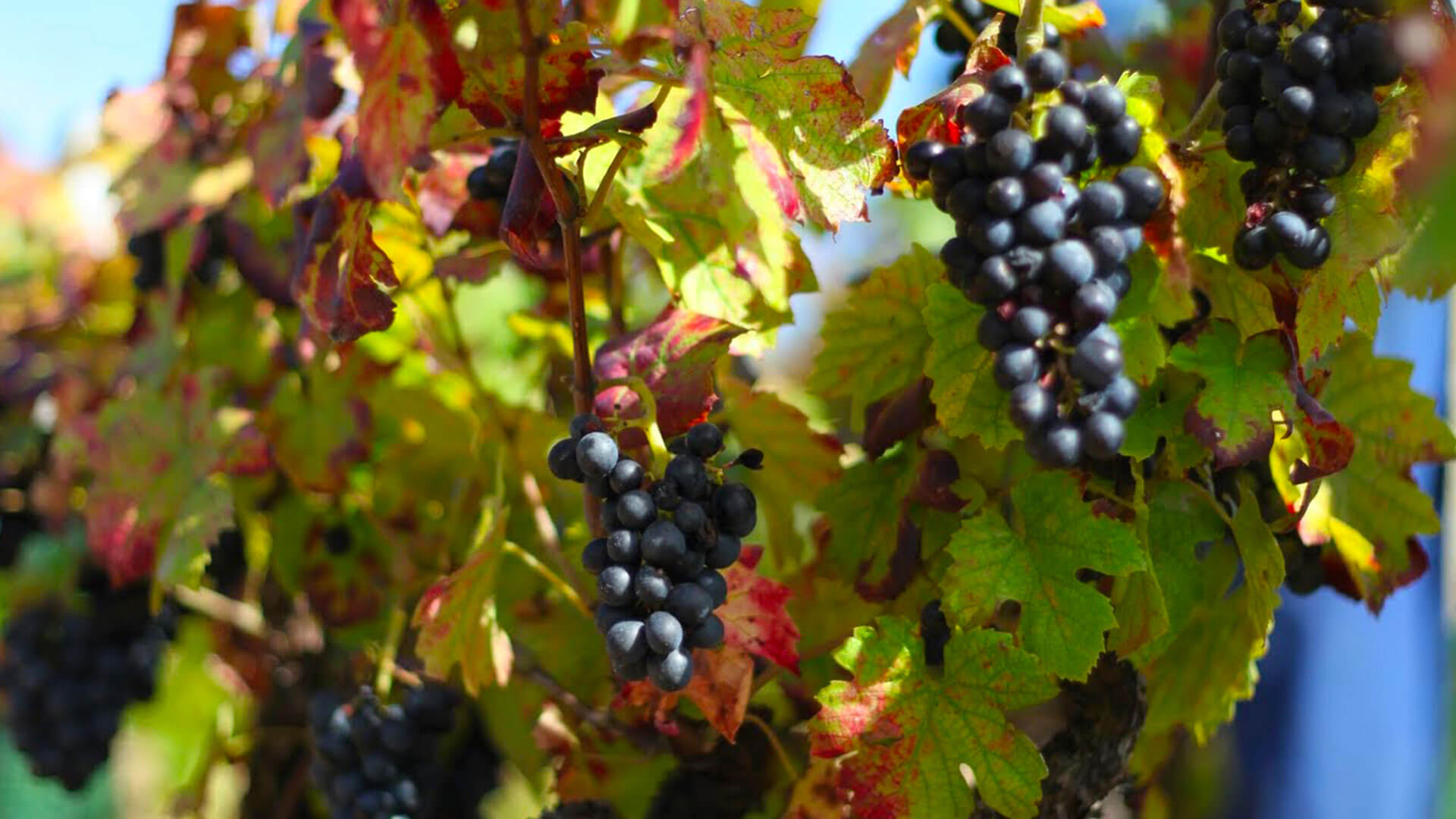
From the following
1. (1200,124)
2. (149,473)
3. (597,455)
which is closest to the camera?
(597,455)

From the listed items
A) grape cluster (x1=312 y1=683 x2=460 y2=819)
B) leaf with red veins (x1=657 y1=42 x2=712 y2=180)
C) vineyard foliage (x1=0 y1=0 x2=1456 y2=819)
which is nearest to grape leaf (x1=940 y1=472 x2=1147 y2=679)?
vineyard foliage (x1=0 y1=0 x2=1456 y2=819)

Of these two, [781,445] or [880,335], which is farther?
[781,445]

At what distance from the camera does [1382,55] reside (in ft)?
2.31

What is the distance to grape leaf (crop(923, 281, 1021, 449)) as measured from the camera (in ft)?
2.52

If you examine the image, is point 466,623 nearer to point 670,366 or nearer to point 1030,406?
point 670,366

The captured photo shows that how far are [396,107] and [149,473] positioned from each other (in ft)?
2.48

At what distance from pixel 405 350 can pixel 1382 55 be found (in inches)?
41.2

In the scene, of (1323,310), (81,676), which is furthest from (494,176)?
(81,676)

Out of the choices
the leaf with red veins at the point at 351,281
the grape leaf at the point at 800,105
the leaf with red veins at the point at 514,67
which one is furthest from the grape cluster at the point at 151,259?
the grape leaf at the point at 800,105

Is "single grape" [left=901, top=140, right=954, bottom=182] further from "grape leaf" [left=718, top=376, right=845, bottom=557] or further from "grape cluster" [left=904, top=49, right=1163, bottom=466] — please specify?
"grape leaf" [left=718, top=376, right=845, bottom=557]

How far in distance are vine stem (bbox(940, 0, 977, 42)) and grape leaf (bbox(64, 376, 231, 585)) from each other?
0.80 metres

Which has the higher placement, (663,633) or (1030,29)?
(1030,29)

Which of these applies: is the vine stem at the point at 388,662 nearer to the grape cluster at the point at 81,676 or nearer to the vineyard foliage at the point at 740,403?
the vineyard foliage at the point at 740,403

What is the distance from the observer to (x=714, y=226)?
2.48ft
